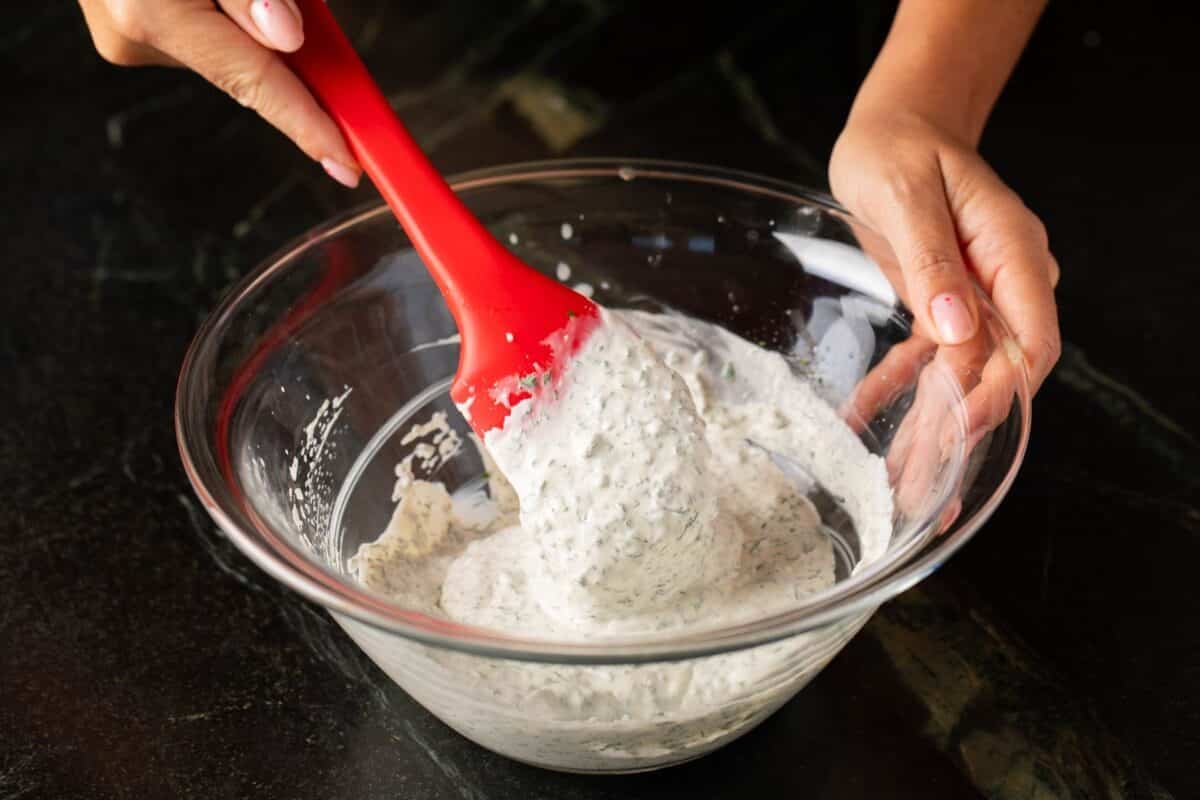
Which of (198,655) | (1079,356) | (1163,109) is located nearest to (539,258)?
(198,655)

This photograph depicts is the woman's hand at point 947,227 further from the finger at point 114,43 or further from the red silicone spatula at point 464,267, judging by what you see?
the finger at point 114,43

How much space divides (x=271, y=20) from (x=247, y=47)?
4 centimetres

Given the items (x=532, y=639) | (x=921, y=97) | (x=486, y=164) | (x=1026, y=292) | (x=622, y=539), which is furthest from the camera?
(x=486, y=164)

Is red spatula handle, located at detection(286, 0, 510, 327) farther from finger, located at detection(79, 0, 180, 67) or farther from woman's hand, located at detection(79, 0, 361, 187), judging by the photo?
finger, located at detection(79, 0, 180, 67)

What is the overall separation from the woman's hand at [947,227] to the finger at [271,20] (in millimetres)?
493

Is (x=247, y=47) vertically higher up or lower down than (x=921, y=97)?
higher up

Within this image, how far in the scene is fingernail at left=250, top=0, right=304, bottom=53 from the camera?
988mm

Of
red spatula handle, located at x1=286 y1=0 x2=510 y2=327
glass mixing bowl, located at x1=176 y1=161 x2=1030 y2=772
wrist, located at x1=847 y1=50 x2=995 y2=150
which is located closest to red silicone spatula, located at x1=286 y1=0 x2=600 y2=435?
red spatula handle, located at x1=286 y1=0 x2=510 y2=327

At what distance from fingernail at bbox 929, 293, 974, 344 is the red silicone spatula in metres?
0.26

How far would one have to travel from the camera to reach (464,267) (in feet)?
3.37

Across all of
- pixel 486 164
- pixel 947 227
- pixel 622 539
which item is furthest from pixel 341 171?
pixel 486 164

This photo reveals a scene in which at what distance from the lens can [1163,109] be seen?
1.73 metres

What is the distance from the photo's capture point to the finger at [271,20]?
0.99 m

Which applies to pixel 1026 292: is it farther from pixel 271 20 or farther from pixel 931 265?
pixel 271 20
